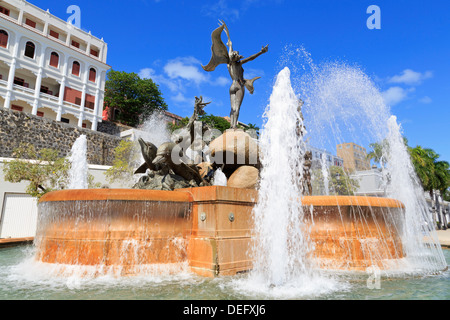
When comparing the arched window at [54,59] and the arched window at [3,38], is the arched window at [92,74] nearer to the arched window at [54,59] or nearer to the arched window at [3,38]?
the arched window at [54,59]

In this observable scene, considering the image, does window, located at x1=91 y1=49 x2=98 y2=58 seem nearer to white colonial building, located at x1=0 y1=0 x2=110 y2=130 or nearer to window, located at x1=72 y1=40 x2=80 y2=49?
white colonial building, located at x1=0 y1=0 x2=110 y2=130

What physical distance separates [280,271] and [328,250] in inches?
75.5

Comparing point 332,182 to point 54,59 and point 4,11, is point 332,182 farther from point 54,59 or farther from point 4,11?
point 4,11

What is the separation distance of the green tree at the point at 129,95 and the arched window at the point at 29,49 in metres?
12.0

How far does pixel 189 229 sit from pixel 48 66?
35.0m

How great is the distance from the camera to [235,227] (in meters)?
5.69

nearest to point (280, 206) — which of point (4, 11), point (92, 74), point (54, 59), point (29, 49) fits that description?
point (29, 49)

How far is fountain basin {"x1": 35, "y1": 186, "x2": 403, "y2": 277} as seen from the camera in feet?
16.7

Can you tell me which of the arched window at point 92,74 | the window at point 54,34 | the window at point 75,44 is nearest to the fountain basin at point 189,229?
the arched window at point 92,74

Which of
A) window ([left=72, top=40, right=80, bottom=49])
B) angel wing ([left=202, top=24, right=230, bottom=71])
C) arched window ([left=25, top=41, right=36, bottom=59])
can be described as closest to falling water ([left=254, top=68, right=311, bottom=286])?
angel wing ([left=202, top=24, right=230, bottom=71])

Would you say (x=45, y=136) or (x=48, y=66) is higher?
(x=48, y=66)

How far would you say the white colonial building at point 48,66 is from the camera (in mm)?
30109
